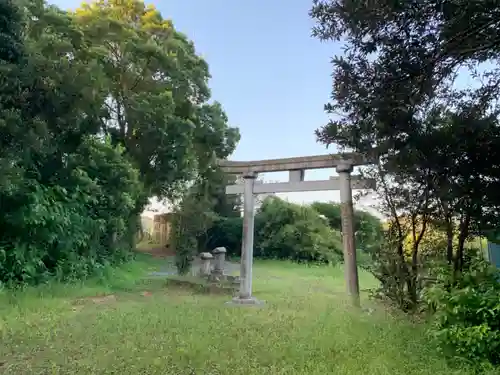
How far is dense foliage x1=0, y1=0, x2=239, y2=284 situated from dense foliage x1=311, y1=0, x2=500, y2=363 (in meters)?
2.99

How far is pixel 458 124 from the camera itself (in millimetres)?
2557

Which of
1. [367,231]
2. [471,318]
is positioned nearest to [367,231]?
[367,231]

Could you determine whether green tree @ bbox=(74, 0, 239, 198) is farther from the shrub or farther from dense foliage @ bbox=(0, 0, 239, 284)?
the shrub

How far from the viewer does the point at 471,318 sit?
2035 mm

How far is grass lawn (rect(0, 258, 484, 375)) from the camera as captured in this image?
7.07 feet

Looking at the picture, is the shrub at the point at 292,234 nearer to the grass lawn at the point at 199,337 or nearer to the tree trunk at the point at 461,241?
the grass lawn at the point at 199,337

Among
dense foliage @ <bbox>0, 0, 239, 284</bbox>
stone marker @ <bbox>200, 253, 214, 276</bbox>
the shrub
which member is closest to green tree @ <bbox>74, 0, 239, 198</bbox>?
dense foliage @ <bbox>0, 0, 239, 284</bbox>

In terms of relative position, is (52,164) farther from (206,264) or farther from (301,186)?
(301,186)

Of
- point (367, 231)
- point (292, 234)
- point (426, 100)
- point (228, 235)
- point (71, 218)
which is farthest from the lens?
point (228, 235)

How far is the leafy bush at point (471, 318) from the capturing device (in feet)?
6.37

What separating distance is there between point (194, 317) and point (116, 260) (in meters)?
3.21

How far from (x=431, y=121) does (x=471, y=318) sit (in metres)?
1.23

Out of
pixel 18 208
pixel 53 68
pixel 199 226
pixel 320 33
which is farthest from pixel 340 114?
pixel 199 226

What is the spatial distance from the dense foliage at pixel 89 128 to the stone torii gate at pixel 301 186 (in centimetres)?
183
